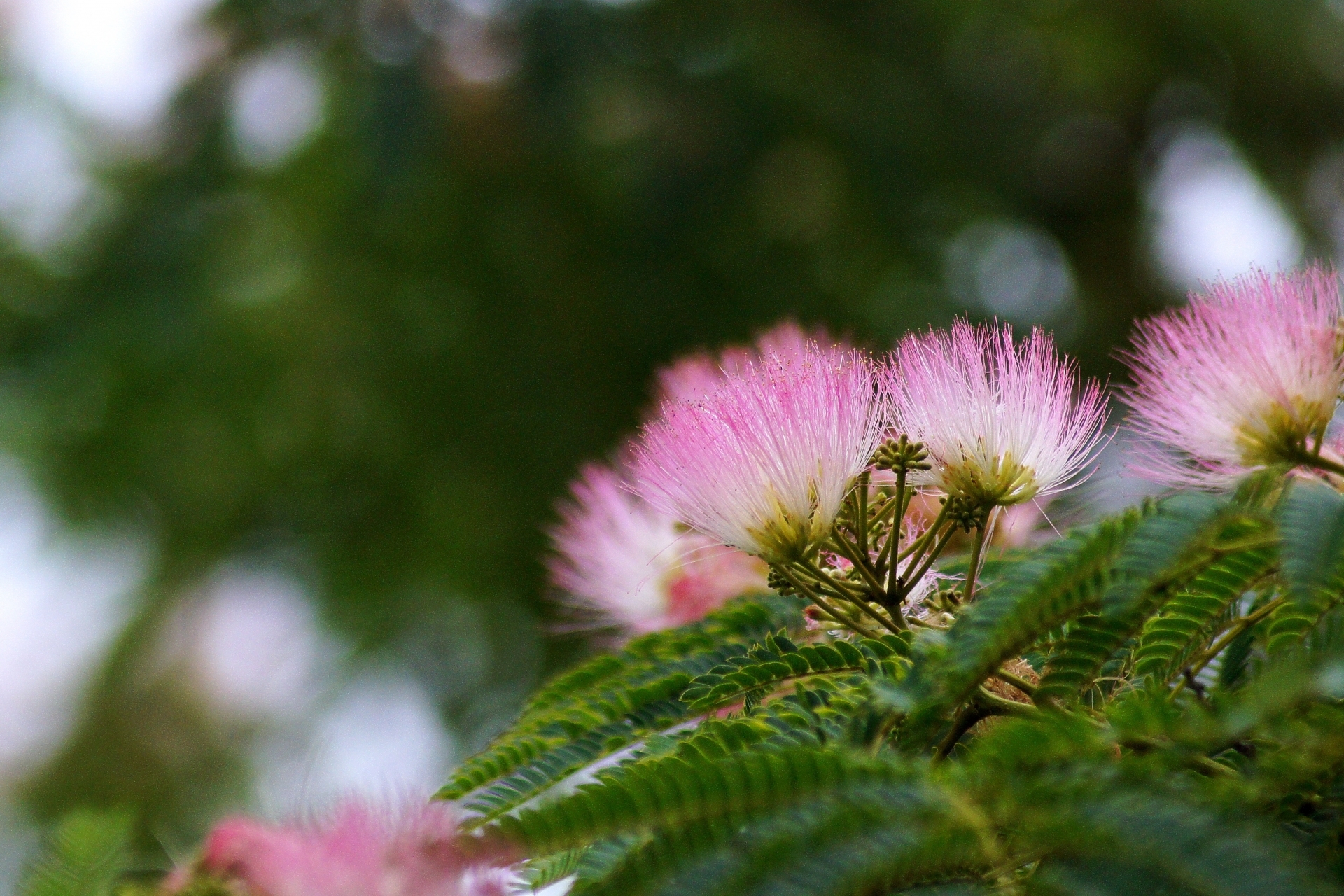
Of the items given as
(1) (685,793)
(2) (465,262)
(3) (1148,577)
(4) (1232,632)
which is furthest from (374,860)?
(2) (465,262)

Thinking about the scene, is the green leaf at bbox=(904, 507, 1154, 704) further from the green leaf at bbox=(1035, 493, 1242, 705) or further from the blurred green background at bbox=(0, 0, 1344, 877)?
the blurred green background at bbox=(0, 0, 1344, 877)

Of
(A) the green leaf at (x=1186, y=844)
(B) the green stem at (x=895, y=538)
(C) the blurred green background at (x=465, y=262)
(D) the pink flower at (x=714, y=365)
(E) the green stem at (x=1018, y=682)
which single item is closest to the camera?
(A) the green leaf at (x=1186, y=844)

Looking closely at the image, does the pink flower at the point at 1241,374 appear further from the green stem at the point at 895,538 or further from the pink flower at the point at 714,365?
the pink flower at the point at 714,365

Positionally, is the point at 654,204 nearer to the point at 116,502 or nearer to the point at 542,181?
the point at 542,181

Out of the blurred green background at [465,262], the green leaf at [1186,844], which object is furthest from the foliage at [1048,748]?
the blurred green background at [465,262]

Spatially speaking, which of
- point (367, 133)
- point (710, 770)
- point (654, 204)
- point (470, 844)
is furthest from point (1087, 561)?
point (654, 204)
